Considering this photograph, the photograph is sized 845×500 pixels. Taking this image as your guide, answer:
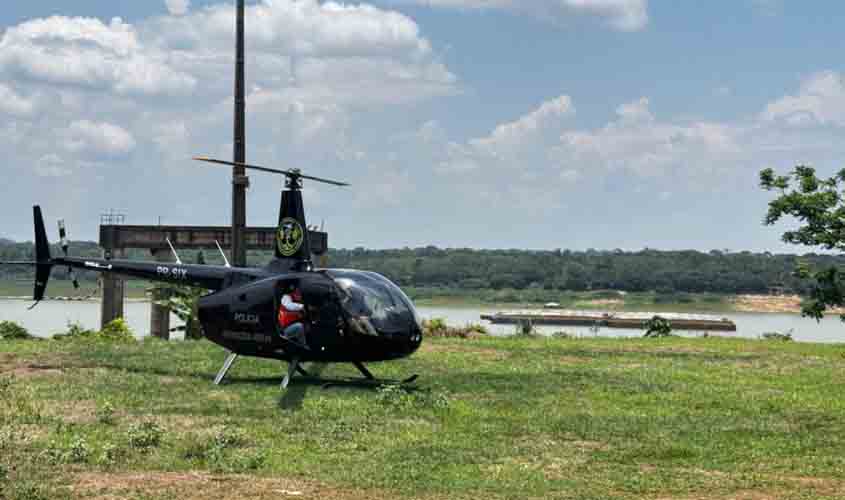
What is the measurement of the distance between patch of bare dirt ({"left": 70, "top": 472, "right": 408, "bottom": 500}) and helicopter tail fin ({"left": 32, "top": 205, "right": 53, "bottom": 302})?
13011 millimetres

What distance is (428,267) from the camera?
116 metres

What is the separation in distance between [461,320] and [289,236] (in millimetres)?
39128

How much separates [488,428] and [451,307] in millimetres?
96183

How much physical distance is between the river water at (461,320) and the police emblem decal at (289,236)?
92.6ft

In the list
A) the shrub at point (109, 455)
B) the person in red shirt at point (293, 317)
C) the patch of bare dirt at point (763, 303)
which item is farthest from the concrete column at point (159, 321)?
the patch of bare dirt at point (763, 303)

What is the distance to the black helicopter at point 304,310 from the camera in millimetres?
17859

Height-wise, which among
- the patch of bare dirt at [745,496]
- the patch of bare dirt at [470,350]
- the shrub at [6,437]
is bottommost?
the patch of bare dirt at [745,496]

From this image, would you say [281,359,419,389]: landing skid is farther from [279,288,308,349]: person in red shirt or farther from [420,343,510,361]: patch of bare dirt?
[420,343,510,361]: patch of bare dirt

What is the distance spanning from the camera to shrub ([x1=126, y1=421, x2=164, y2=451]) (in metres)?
13.5

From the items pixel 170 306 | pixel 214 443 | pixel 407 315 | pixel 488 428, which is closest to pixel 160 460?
pixel 214 443

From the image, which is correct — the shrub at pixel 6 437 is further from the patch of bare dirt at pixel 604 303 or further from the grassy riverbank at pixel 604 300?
the patch of bare dirt at pixel 604 303

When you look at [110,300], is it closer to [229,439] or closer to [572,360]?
[572,360]

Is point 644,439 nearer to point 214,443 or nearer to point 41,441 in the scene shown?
point 214,443

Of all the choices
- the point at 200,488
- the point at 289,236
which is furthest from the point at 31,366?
the point at 200,488
